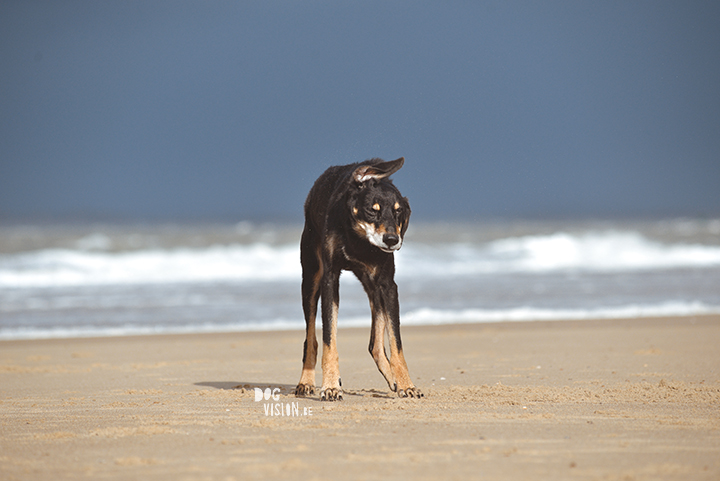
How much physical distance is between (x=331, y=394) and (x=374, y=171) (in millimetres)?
1883

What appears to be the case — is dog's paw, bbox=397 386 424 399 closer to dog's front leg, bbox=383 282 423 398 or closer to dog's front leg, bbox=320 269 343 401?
dog's front leg, bbox=383 282 423 398

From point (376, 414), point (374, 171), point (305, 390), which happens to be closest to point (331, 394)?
point (305, 390)

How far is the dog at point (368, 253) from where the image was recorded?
6188 millimetres

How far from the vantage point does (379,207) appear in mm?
6152

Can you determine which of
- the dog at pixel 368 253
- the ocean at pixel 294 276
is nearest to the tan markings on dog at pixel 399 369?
the dog at pixel 368 253

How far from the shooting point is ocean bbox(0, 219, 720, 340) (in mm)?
14086

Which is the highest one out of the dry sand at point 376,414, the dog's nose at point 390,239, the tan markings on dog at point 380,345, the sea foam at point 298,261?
the sea foam at point 298,261

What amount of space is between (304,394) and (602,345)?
4.96 meters

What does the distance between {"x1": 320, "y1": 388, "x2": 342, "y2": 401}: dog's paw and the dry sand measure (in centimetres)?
12

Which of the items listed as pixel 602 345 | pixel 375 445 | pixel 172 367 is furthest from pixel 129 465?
pixel 602 345

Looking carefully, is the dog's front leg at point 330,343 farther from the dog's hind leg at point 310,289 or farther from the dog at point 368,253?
the dog's hind leg at point 310,289

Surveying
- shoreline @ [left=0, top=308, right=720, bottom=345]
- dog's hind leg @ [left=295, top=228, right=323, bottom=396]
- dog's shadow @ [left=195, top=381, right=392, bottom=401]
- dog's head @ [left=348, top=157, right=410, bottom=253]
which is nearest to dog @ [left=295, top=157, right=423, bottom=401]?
dog's head @ [left=348, top=157, right=410, bottom=253]

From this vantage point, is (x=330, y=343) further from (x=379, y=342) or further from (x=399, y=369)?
(x=399, y=369)

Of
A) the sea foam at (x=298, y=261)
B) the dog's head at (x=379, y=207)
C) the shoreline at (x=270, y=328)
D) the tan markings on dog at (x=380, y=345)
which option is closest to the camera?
the dog's head at (x=379, y=207)
